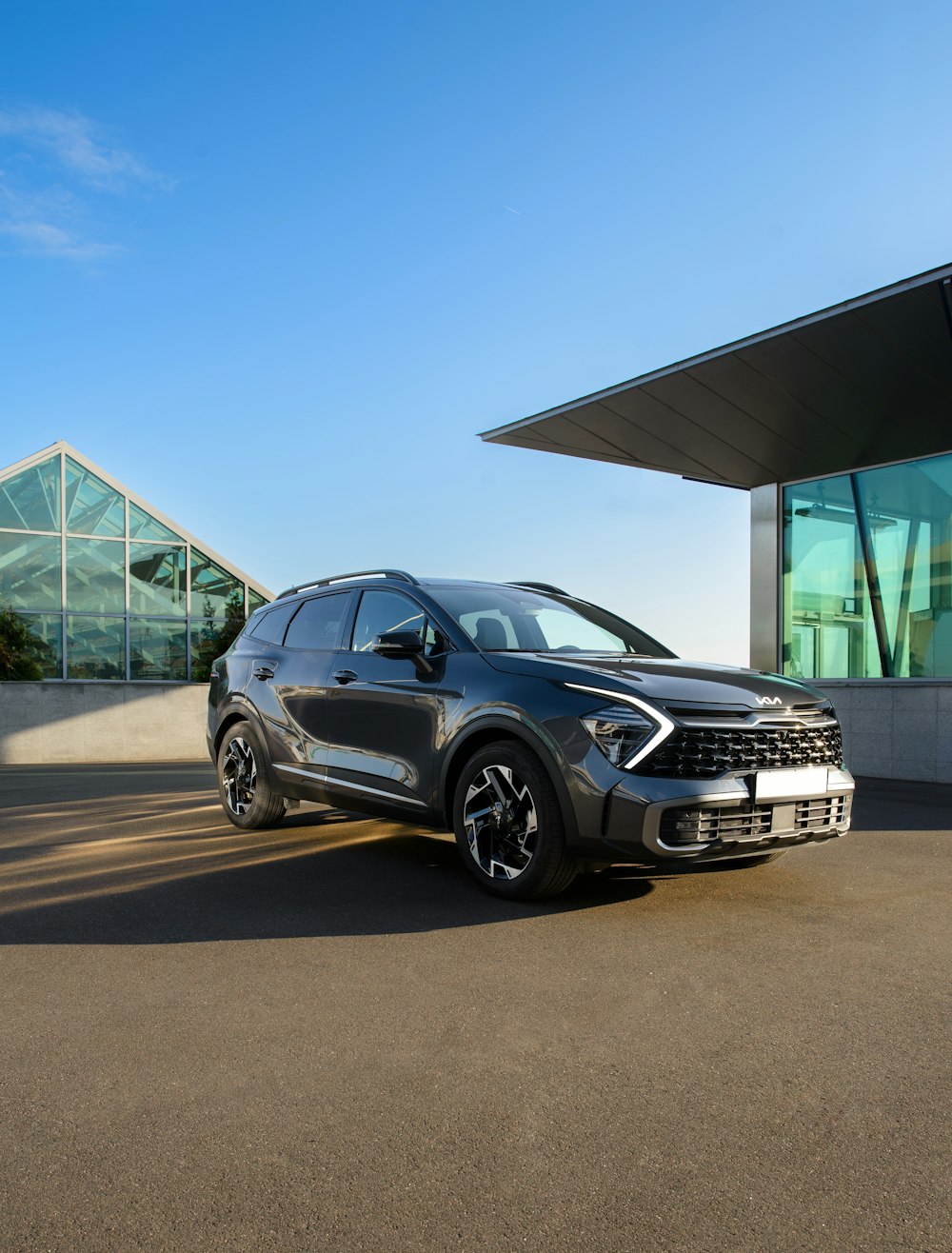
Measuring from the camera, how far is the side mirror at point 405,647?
19.6 feet

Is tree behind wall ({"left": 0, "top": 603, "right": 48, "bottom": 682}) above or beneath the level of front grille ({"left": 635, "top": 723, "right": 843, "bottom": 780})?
above

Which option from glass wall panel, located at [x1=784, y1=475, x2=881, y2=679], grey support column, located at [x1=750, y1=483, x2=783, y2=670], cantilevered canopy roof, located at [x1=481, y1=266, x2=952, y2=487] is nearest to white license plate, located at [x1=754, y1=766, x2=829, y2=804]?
cantilevered canopy roof, located at [x1=481, y1=266, x2=952, y2=487]

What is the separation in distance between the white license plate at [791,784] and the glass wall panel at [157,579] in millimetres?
21648

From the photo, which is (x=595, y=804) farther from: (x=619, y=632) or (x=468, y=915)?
(x=619, y=632)

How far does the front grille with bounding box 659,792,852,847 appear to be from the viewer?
4828 mm

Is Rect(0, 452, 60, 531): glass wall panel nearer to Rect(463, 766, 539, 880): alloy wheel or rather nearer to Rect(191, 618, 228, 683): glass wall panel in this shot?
Rect(191, 618, 228, 683): glass wall panel

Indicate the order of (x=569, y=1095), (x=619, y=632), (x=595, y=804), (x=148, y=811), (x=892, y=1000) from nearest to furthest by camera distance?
(x=569, y=1095) < (x=892, y=1000) < (x=595, y=804) < (x=619, y=632) < (x=148, y=811)

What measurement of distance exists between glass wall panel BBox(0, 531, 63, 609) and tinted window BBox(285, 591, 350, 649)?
58.8ft

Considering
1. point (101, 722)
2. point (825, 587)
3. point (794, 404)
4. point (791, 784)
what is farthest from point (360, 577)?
point (101, 722)

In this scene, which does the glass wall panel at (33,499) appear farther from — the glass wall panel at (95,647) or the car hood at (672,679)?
the car hood at (672,679)

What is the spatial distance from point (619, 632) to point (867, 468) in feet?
31.9

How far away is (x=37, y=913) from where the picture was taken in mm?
5152

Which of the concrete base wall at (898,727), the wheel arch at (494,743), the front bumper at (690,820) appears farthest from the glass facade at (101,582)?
the front bumper at (690,820)

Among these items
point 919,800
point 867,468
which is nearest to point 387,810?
point 919,800
